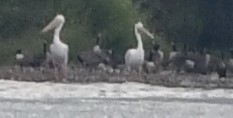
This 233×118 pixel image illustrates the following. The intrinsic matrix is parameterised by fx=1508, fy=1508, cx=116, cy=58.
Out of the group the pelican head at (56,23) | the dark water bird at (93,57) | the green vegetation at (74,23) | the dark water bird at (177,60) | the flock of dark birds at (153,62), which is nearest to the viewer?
the pelican head at (56,23)

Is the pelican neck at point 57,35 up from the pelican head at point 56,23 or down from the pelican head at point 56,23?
down

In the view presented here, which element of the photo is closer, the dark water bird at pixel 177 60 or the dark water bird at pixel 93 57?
the dark water bird at pixel 93 57

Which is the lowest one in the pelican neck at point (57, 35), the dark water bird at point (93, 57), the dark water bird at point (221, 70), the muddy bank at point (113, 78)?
the muddy bank at point (113, 78)

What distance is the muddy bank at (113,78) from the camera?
32.3m

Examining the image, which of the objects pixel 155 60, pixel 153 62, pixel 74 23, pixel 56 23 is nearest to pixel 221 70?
pixel 153 62

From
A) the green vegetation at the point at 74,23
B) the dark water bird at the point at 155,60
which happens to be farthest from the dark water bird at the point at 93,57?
the dark water bird at the point at 155,60

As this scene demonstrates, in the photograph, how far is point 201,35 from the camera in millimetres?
42688

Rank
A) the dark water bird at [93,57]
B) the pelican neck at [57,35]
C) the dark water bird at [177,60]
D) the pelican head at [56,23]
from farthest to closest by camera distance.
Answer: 1. the dark water bird at [177,60]
2. the dark water bird at [93,57]
3. the pelican head at [56,23]
4. the pelican neck at [57,35]

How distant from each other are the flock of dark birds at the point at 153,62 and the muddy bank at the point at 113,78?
0.77 meters

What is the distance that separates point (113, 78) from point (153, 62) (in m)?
5.35

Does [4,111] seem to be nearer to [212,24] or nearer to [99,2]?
[99,2]

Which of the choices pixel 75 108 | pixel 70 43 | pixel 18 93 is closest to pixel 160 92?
pixel 18 93

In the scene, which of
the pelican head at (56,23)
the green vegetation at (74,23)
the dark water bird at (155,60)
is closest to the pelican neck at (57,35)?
the pelican head at (56,23)

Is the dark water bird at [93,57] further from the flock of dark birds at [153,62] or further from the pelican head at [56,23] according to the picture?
the pelican head at [56,23]
